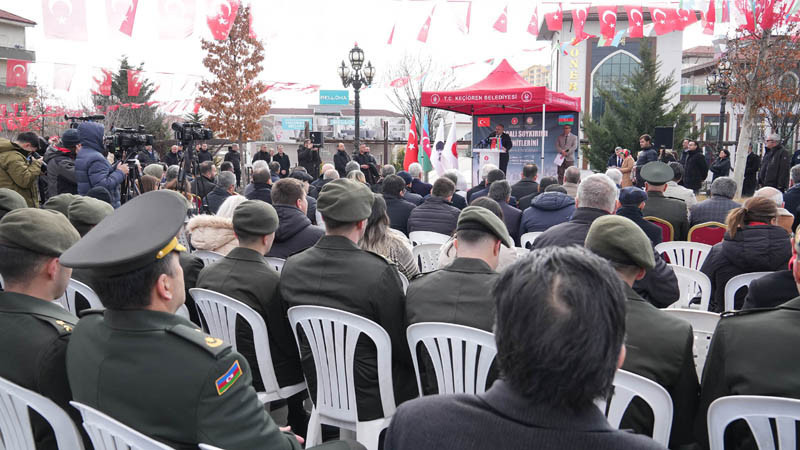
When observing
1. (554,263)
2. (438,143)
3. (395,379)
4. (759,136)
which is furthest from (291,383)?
(759,136)

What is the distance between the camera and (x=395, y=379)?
2.90 meters

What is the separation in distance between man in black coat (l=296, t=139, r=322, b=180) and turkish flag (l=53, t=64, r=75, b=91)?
6.79 meters

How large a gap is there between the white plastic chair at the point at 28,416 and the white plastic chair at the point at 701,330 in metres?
2.51

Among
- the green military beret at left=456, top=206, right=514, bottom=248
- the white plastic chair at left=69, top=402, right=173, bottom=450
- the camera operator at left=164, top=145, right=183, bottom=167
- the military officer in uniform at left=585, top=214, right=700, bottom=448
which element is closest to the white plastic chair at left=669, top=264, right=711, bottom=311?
the green military beret at left=456, top=206, right=514, bottom=248

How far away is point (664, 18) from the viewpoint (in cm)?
1214

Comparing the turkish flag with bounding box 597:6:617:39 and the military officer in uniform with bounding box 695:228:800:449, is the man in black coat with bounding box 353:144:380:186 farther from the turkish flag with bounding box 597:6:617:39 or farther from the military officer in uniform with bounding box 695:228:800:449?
the military officer in uniform with bounding box 695:228:800:449

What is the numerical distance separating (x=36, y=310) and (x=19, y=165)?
16.8 feet

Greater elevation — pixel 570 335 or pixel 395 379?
pixel 570 335

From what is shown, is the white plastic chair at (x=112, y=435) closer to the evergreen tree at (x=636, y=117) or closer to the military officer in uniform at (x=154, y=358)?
the military officer in uniform at (x=154, y=358)

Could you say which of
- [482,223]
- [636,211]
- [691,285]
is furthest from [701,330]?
[636,211]

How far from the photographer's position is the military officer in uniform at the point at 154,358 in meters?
1.56

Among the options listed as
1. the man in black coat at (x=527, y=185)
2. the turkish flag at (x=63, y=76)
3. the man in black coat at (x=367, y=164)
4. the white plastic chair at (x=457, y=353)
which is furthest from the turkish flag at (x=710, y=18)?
the turkish flag at (x=63, y=76)

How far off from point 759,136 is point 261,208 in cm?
3327

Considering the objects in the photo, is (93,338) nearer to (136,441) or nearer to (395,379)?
(136,441)
